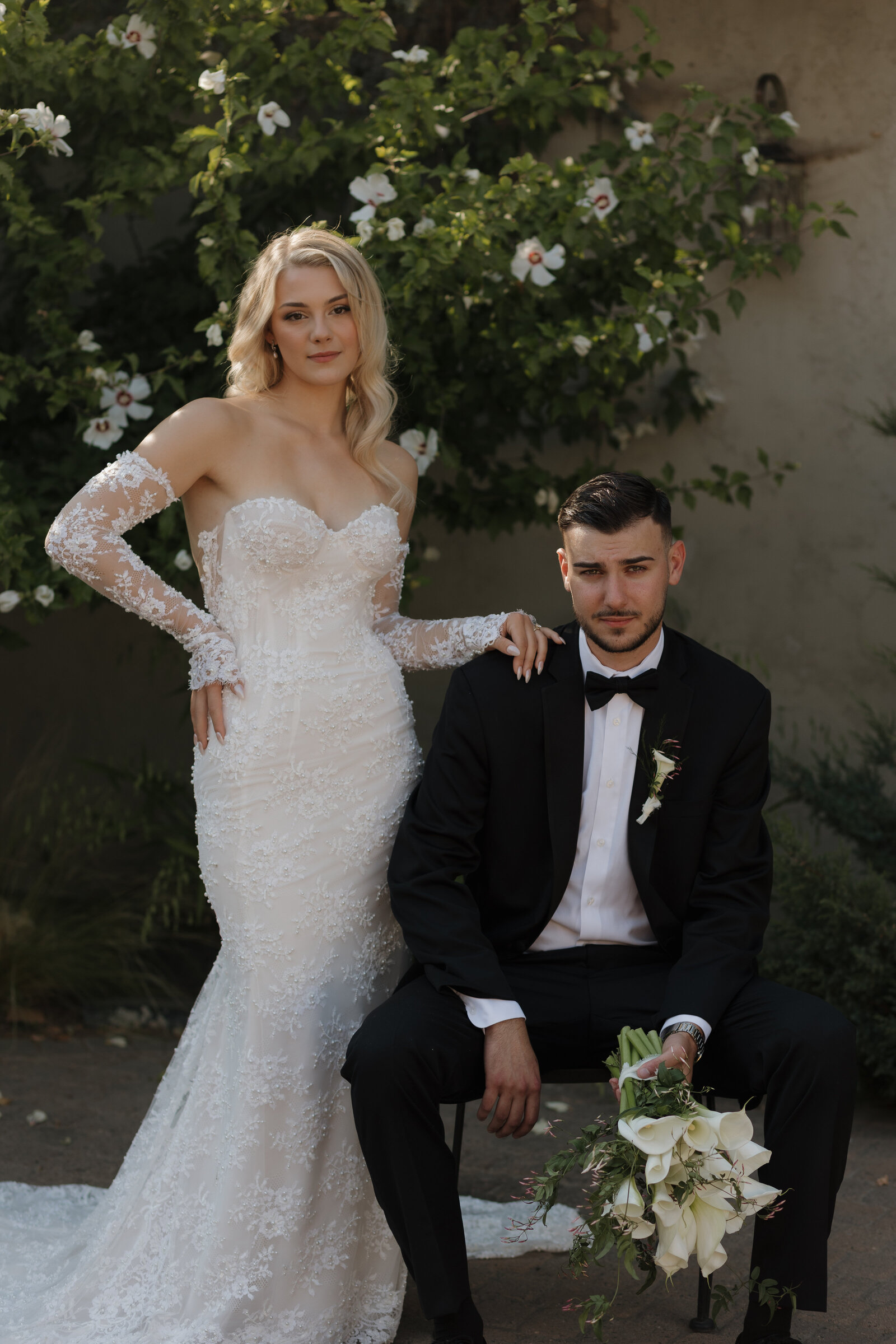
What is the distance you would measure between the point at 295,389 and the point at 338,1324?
2114 millimetres

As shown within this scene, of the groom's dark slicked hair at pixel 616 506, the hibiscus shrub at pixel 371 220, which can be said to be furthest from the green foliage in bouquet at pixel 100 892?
the groom's dark slicked hair at pixel 616 506

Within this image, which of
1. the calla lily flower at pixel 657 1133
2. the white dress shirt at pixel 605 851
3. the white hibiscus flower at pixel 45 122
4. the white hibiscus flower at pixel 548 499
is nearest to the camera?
the calla lily flower at pixel 657 1133

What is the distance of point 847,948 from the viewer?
426cm

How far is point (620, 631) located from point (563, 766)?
1.05 ft

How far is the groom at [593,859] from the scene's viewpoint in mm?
2705

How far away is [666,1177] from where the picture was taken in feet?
7.28

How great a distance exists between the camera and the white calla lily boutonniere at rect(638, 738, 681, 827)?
2816mm

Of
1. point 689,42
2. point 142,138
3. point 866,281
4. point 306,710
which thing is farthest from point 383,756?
point 689,42

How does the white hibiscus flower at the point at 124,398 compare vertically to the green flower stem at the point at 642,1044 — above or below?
above

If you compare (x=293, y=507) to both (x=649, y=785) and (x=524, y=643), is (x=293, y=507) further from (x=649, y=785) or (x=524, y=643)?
(x=649, y=785)

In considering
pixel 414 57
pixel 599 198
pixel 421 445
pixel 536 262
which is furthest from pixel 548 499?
pixel 414 57

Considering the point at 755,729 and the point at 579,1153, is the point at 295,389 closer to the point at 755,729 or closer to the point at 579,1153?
the point at 755,729

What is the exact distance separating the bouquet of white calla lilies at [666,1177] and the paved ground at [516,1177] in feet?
2.41

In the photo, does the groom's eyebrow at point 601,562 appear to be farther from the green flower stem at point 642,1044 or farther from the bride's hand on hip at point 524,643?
the green flower stem at point 642,1044
